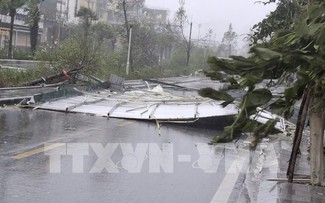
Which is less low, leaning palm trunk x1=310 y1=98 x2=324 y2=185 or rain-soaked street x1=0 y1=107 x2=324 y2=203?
leaning palm trunk x1=310 y1=98 x2=324 y2=185

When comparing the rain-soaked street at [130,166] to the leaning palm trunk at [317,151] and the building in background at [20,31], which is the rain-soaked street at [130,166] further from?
the building in background at [20,31]

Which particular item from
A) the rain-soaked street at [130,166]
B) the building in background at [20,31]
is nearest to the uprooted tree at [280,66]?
the rain-soaked street at [130,166]

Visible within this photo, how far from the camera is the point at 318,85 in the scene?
3.76 m

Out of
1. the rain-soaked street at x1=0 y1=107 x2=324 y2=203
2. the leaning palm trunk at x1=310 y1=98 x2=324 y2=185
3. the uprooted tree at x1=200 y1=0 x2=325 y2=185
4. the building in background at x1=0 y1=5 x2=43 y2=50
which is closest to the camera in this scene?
the uprooted tree at x1=200 y1=0 x2=325 y2=185

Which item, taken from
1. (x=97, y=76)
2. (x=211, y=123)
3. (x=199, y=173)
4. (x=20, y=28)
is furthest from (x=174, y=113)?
(x=20, y=28)

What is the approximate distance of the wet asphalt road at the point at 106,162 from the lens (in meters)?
6.17

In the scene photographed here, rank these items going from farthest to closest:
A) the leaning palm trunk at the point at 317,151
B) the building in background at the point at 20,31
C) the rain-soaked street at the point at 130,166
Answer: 1. the building in background at the point at 20,31
2. the leaning palm trunk at the point at 317,151
3. the rain-soaked street at the point at 130,166

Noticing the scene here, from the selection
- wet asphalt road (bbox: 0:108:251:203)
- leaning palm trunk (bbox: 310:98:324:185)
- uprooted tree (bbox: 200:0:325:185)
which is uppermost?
uprooted tree (bbox: 200:0:325:185)

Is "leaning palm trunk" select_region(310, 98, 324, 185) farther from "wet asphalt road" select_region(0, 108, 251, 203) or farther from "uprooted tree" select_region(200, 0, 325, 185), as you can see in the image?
"uprooted tree" select_region(200, 0, 325, 185)

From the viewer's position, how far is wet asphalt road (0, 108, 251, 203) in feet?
20.2

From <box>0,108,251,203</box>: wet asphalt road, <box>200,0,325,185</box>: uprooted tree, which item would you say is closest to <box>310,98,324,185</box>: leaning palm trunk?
<box>0,108,251,203</box>: wet asphalt road

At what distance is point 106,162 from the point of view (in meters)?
7.84

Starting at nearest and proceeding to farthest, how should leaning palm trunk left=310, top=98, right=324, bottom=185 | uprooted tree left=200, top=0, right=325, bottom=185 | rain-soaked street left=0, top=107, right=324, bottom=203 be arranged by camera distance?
uprooted tree left=200, top=0, right=325, bottom=185 → rain-soaked street left=0, top=107, right=324, bottom=203 → leaning palm trunk left=310, top=98, right=324, bottom=185

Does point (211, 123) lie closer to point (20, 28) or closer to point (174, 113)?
point (174, 113)
